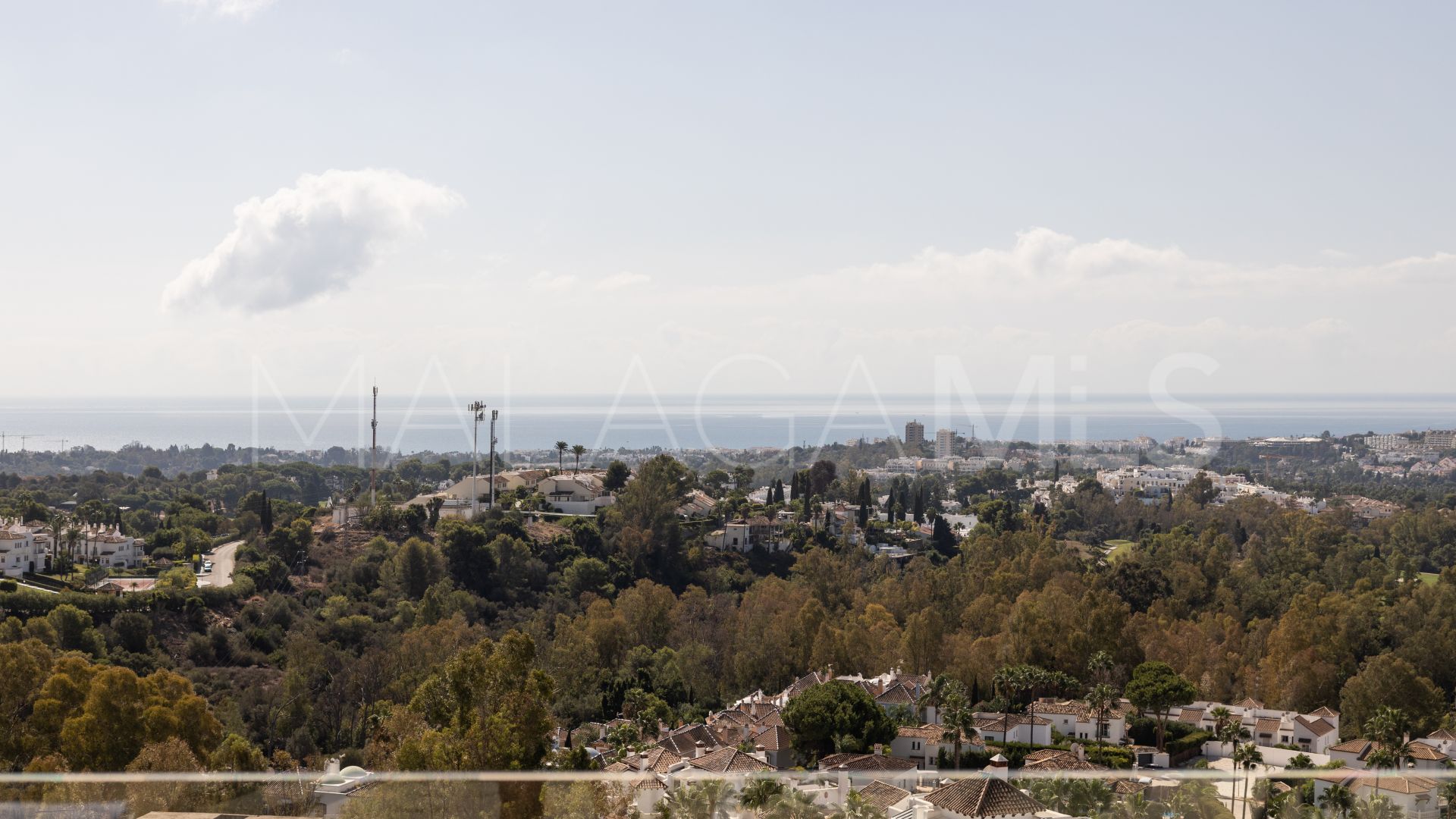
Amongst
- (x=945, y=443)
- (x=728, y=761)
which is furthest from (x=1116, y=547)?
(x=945, y=443)

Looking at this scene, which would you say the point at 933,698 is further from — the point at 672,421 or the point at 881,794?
the point at 672,421

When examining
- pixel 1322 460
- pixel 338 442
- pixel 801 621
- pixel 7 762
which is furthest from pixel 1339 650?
pixel 338 442

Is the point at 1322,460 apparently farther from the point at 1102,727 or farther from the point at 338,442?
the point at 338,442

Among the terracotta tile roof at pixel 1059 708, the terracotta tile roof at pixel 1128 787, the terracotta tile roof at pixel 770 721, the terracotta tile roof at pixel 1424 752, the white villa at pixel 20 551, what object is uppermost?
the terracotta tile roof at pixel 1128 787

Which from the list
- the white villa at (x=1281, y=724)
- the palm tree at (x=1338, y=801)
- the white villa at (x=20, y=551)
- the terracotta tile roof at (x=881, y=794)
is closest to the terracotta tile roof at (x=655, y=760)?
the terracotta tile roof at (x=881, y=794)

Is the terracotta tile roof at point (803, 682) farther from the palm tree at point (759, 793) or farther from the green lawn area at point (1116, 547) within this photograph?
the green lawn area at point (1116, 547)

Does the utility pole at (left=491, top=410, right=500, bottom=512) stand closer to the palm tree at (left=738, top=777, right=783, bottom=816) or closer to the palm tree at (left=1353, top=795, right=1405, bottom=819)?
the palm tree at (left=738, top=777, right=783, bottom=816)
